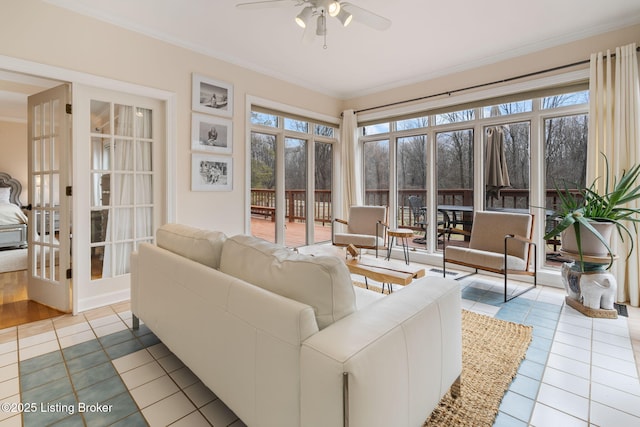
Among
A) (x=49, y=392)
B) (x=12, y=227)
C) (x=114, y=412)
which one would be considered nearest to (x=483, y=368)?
(x=114, y=412)

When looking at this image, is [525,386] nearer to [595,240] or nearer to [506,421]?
[506,421]

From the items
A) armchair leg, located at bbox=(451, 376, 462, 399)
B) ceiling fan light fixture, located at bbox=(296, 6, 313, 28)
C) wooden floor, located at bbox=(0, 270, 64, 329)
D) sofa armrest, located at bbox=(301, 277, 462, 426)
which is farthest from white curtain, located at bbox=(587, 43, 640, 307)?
wooden floor, located at bbox=(0, 270, 64, 329)

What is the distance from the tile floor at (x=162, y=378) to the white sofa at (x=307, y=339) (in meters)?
0.25

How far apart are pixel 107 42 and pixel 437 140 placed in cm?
411

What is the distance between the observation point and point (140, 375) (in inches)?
71.5

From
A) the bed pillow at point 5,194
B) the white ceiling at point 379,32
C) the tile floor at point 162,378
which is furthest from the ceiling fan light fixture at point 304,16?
the bed pillow at point 5,194

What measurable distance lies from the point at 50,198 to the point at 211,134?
1.65 m

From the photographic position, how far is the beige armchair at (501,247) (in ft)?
10.0

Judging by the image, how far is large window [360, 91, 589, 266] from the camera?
3553 mm

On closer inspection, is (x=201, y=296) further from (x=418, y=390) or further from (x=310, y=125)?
(x=310, y=125)

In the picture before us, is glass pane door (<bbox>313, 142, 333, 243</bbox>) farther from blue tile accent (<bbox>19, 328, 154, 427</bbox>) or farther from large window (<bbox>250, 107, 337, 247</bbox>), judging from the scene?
blue tile accent (<bbox>19, 328, 154, 427</bbox>)

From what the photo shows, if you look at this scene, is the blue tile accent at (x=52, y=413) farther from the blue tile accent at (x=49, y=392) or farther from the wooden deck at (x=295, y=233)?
the wooden deck at (x=295, y=233)

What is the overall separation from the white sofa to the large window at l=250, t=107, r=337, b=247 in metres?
2.84

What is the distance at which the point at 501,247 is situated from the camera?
346 centimetres
